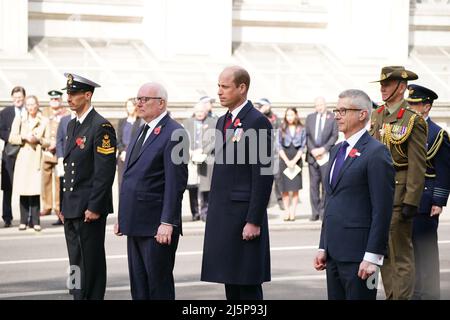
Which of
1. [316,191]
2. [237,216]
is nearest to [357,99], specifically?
[237,216]

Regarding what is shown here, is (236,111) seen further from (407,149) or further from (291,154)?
(291,154)

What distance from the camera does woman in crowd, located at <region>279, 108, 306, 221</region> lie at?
1805cm

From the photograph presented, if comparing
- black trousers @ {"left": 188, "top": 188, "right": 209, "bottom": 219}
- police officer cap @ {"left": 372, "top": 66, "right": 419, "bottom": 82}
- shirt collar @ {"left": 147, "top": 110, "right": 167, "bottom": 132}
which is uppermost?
police officer cap @ {"left": 372, "top": 66, "right": 419, "bottom": 82}

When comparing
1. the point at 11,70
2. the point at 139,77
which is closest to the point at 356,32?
the point at 139,77

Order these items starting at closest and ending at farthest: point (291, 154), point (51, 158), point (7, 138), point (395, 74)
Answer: point (395, 74) < point (7, 138) < point (51, 158) < point (291, 154)

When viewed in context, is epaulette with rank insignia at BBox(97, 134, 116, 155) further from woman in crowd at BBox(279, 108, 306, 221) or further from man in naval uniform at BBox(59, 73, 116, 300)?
woman in crowd at BBox(279, 108, 306, 221)

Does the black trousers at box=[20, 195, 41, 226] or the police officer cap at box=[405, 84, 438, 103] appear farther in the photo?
the black trousers at box=[20, 195, 41, 226]

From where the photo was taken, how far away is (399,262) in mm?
9508

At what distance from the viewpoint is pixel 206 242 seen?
27.9 feet

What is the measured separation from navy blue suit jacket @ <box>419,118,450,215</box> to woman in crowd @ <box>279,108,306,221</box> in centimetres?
769

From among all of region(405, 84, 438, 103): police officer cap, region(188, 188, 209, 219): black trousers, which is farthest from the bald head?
region(188, 188, 209, 219): black trousers

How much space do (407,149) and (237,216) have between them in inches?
75.0
